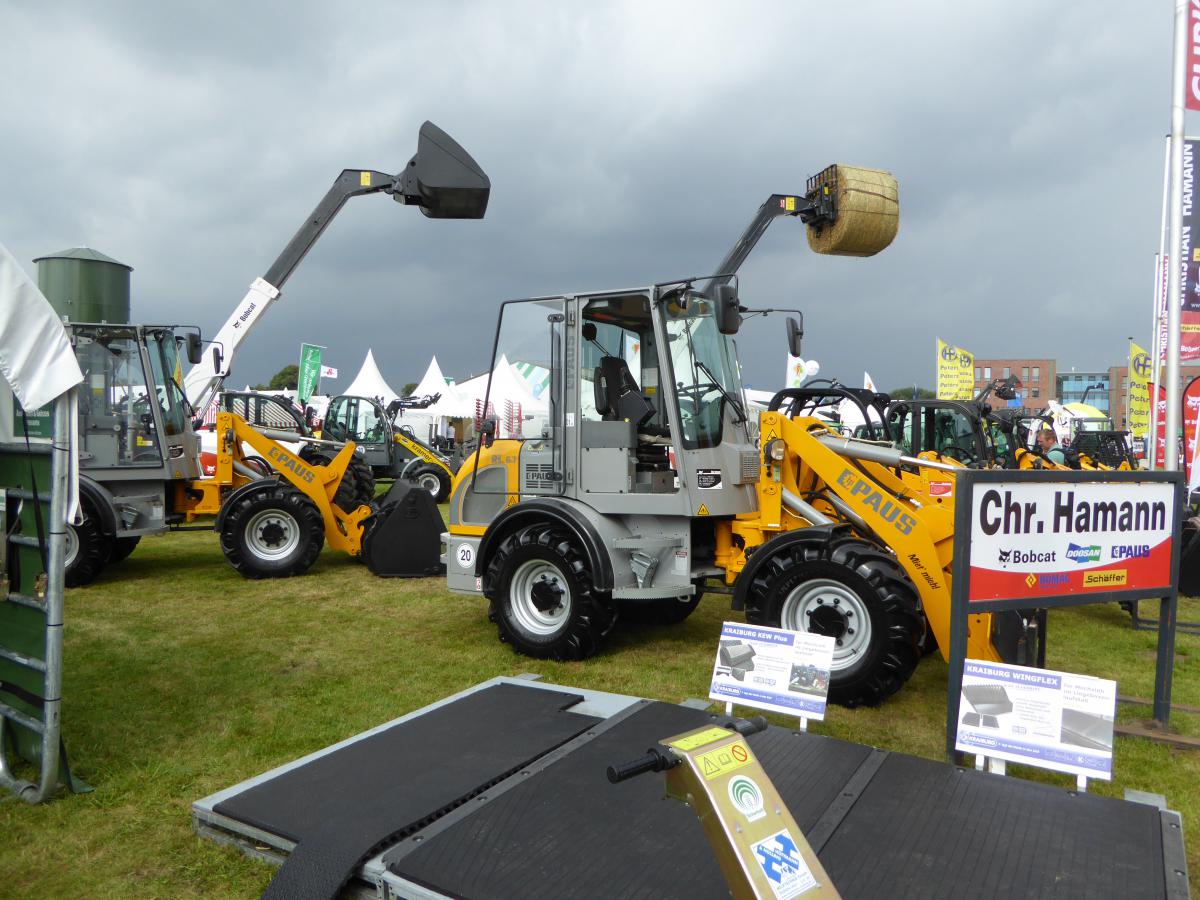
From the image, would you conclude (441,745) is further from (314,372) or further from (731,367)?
(314,372)

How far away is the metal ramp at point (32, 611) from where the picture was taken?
3486 millimetres

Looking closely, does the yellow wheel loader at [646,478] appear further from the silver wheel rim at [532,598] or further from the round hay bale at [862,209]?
the round hay bale at [862,209]

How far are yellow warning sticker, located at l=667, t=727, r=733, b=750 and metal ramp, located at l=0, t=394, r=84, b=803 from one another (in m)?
2.93

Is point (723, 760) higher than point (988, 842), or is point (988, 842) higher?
point (723, 760)

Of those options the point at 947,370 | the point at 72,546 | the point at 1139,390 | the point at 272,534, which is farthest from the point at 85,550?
the point at 947,370

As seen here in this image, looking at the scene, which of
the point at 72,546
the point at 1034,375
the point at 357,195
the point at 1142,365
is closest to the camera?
the point at 72,546

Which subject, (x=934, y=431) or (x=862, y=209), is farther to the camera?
(x=934, y=431)

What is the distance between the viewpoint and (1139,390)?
1471 cm

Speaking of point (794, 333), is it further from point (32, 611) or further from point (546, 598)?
point (32, 611)

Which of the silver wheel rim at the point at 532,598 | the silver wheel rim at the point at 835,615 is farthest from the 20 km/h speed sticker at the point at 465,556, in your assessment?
the silver wheel rim at the point at 835,615

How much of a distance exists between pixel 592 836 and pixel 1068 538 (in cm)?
259

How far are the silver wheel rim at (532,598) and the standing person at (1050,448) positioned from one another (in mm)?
7678

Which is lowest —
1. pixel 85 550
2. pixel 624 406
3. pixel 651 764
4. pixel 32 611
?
pixel 85 550

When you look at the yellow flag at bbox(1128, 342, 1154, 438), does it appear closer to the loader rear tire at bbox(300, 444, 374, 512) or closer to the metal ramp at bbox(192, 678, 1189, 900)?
the loader rear tire at bbox(300, 444, 374, 512)
